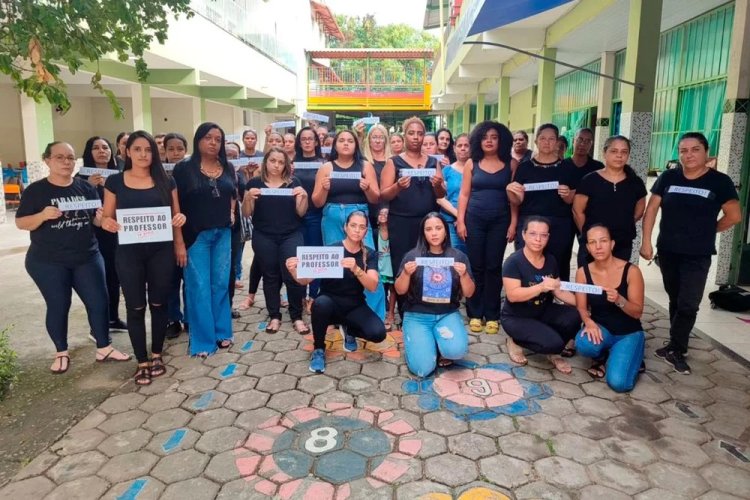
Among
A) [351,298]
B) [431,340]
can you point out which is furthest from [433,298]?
[351,298]

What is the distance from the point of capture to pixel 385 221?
5.16 meters

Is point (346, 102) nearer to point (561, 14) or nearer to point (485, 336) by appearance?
point (561, 14)

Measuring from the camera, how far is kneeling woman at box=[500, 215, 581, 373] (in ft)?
14.0

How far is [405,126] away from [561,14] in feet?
18.3

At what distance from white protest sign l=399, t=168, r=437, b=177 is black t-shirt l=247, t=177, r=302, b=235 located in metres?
0.99

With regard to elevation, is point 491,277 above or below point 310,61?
below

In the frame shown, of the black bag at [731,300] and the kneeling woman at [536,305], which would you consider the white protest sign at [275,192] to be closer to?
the kneeling woman at [536,305]

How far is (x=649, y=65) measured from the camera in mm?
6328

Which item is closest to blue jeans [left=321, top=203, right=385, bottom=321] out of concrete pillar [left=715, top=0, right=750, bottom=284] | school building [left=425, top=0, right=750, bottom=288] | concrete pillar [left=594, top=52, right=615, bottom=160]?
school building [left=425, top=0, right=750, bottom=288]

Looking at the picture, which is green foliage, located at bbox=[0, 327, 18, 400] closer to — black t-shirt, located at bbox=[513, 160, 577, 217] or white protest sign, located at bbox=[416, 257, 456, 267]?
white protest sign, located at bbox=[416, 257, 456, 267]

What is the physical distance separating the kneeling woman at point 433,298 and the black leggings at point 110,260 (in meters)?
2.68

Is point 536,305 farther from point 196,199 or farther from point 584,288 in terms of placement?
point 196,199

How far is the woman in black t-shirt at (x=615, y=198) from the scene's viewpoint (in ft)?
14.7

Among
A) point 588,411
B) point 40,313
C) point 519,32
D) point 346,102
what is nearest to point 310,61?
point 346,102
